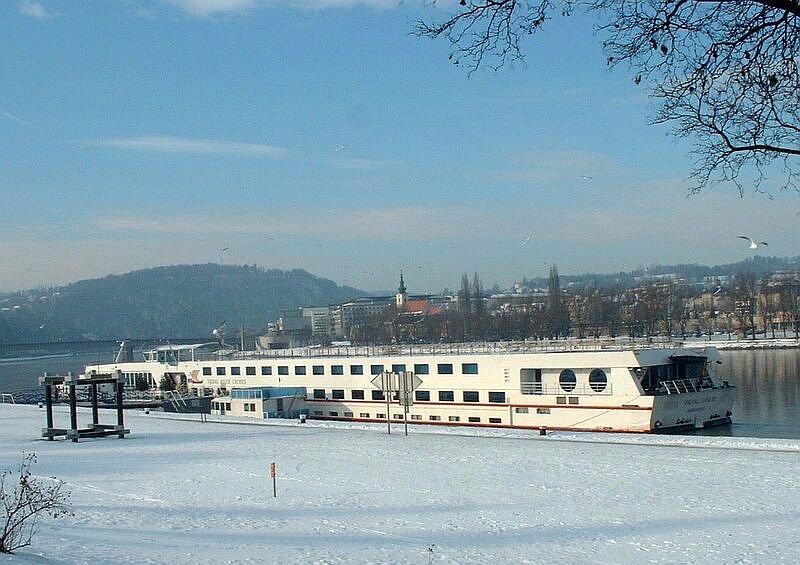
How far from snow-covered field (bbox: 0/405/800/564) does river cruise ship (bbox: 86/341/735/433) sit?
609cm

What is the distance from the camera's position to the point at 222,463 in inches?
829

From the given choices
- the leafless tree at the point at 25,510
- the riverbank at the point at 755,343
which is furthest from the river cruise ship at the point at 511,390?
the riverbank at the point at 755,343

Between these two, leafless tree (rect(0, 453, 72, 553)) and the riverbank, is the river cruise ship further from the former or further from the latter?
the riverbank

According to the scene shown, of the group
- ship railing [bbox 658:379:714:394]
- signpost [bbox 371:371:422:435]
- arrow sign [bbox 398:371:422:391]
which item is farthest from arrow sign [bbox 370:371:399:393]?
ship railing [bbox 658:379:714:394]

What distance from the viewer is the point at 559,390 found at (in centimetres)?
3516

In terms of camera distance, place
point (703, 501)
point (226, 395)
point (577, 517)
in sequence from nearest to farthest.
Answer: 1. point (577, 517)
2. point (703, 501)
3. point (226, 395)

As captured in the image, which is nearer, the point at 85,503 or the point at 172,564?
the point at 172,564

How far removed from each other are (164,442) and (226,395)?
22.3 m

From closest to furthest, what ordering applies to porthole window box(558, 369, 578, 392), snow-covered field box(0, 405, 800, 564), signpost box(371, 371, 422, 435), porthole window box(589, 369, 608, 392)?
snow-covered field box(0, 405, 800, 564) → signpost box(371, 371, 422, 435) → porthole window box(589, 369, 608, 392) → porthole window box(558, 369, 578, 392)

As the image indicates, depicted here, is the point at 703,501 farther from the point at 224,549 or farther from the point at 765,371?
the point at 765,371

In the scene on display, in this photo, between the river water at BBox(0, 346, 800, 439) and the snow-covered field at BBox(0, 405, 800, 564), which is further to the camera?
the river water at BBox(0, 346, 800, 439)

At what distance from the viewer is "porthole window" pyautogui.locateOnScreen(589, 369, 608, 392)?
33.9 metres

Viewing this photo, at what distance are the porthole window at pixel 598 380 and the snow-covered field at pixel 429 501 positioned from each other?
26.2ft

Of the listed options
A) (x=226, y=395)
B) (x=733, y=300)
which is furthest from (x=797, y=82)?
(x=733, y=300)
